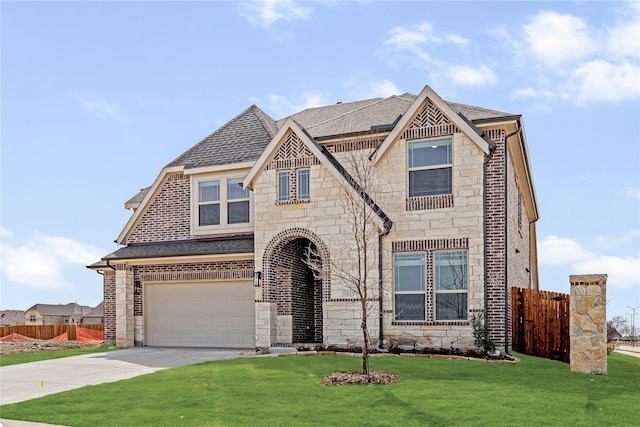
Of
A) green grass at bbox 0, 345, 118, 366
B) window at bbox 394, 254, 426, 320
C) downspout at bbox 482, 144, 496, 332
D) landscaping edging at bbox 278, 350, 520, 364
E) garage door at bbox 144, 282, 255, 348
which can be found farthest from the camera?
garage door at bbox 144, 282, 255, 348

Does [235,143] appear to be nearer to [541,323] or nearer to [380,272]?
[380,272]

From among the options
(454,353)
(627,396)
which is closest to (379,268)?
(454,353)

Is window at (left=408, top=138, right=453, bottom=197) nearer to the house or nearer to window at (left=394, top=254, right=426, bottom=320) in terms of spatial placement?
the house

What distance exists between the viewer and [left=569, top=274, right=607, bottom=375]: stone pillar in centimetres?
1370

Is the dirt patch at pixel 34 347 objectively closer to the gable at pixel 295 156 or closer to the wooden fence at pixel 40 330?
the wooden fence at pixel 40 330

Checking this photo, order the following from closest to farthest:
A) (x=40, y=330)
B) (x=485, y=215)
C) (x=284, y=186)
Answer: (x=485, y=215)
(x=284, y=186)
(x=40, y=330)

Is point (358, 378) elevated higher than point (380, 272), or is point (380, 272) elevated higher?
point (380, 272)

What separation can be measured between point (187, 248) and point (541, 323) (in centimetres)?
1163

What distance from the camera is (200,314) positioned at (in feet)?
71.1

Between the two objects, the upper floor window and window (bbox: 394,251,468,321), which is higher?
the upper floor window

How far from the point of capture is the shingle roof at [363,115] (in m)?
19.5

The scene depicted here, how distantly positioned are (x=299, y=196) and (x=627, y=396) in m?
10.9

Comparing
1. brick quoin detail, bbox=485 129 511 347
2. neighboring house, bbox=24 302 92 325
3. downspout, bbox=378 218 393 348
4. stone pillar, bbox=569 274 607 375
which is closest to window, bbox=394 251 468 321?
downspout, bbox=378 218 393 348

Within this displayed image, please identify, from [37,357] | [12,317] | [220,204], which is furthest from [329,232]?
[12,317]
